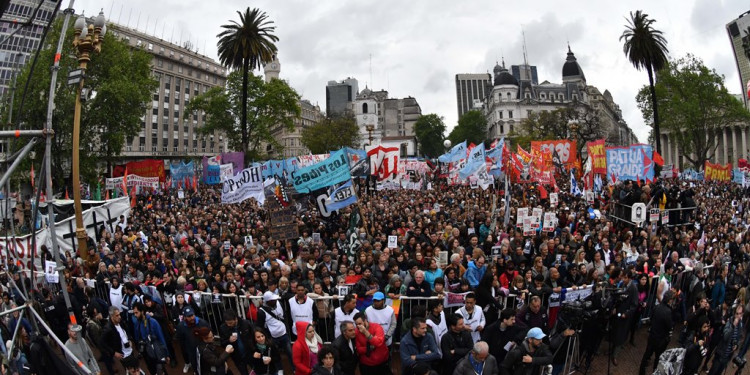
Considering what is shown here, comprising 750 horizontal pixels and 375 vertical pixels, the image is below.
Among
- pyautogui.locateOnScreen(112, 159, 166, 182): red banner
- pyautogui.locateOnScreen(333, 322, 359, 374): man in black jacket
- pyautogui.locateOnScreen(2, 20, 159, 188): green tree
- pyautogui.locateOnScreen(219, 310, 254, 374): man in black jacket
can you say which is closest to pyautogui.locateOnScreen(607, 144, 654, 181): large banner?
pyautogui.locateOnScreen(333, 322, 359, 374): man in black jacket

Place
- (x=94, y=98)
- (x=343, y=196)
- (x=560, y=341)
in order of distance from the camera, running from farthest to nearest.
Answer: (x=94, y=98) < (x=343, y=196) < (x=560, y=341)

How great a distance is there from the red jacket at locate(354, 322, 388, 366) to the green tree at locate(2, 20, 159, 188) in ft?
107

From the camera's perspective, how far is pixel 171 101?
75.9 m

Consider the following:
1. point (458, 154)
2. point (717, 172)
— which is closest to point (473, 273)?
point (458, 154)

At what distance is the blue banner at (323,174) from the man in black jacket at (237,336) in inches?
308

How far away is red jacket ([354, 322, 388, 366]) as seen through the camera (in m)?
6.74

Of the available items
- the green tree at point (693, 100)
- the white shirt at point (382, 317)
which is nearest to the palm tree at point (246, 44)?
the white shirt at point (382, 317)

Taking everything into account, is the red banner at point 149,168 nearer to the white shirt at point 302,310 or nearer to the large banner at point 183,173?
the large banner at point 183,173

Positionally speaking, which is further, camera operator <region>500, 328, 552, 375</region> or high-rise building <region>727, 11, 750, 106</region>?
high-rise building <region>727, 11, 750, 106</region>

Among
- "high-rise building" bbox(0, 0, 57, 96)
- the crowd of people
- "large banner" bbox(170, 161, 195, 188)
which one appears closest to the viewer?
"high-rise building" bbox(0, 0, 57, 96)

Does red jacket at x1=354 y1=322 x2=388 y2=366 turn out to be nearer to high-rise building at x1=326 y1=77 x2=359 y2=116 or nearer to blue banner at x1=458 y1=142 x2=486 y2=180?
blue banner at x1=458 y1=142 x2=486 y2=180

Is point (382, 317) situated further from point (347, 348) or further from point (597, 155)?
point (597, 155)

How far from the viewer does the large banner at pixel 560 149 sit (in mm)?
24828

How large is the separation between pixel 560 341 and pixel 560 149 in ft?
68.6
